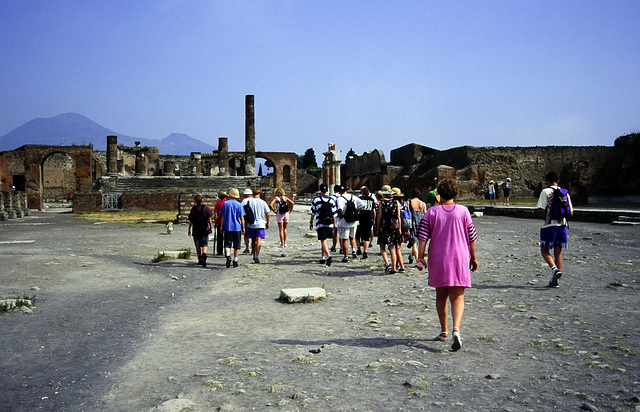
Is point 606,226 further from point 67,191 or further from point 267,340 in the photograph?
point 67,191

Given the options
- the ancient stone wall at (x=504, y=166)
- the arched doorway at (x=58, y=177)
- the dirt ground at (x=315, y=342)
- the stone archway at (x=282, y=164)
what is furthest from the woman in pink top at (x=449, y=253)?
the arched doorway at (x=58, y=177)

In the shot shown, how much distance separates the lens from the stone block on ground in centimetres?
688

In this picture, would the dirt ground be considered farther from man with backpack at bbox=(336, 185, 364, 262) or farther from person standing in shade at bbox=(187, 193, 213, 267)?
man with backpack at bbox=(336, 185, 364, 262)

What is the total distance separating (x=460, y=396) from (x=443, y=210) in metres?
1.95

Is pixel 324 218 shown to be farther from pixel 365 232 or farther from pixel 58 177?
pixel 58 177

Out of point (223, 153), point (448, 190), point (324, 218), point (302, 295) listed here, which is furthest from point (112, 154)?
point (448, 190)

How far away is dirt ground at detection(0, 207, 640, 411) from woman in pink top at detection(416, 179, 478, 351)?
0.36 metres

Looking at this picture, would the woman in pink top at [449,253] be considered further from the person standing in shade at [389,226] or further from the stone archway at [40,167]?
the stone archway at [40,167]

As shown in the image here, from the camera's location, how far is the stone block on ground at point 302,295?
688 cm

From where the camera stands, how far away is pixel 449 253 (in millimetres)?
4883

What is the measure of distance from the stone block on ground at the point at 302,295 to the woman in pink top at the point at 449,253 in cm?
219

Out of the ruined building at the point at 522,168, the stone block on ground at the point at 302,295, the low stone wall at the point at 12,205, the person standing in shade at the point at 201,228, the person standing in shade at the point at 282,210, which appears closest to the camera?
the stone block on ground at the point at 302,295

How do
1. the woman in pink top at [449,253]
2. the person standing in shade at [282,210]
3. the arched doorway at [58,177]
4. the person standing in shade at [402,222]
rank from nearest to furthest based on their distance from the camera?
1. the woman in pink top at [449,253]
2. the person standing in shade at [402,222]
3. the person standing in shade at [282,210]
4. the arched doorway at [58,177]

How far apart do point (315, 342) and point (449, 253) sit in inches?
57.4
